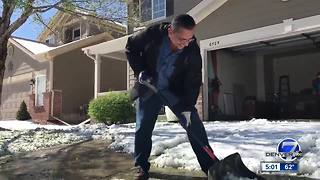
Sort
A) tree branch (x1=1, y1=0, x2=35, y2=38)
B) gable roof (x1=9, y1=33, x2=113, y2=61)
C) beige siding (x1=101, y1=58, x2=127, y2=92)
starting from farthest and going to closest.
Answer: beige siding (x1=101, y1=58, x2=127, y2=92)
gable roof (x1=9, y1=33, x2=113, y2=61)
tree branch (x1=1, y1=0, x2=35, y2=38)

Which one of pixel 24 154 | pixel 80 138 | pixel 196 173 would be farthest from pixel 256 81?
pixel 196 173

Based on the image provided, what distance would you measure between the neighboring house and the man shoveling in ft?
55.0

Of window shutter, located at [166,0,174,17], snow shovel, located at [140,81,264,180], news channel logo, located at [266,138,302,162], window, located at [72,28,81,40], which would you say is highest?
window, located at [72,28,81,40]

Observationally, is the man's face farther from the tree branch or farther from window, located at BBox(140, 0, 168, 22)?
window, located at BBox(140, 0, 168, 22)

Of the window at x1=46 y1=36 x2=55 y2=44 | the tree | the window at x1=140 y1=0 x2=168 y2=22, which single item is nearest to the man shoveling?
the tree

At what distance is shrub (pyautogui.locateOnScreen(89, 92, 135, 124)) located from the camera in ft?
47.5

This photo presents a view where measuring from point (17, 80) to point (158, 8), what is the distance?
36.1 ft

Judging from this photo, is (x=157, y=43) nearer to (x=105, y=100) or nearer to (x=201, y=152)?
(x=201, y=152)

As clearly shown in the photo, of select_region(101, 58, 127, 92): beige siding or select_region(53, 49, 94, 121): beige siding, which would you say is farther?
select_region(101, 58, 127, 92): beige siding

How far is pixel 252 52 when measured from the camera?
58.2 feet

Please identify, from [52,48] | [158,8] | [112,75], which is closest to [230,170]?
[158,8]

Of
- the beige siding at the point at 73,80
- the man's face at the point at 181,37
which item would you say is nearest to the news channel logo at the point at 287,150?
the man's face at the point at 181,37

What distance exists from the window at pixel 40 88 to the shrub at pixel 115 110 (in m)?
8.49

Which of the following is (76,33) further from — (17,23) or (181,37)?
(181,37)
